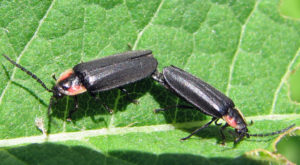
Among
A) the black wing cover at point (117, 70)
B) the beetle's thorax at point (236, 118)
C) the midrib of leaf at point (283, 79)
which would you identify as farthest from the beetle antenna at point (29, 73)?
the midrib of leaf at point (283, 79)

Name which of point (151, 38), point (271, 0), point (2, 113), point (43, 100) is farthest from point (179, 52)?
point (2, 113)

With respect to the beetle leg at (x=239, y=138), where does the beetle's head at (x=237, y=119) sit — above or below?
above

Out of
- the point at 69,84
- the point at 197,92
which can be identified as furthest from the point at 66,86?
the point at 197,92

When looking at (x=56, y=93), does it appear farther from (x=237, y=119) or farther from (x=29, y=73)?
(x=237, y=119)

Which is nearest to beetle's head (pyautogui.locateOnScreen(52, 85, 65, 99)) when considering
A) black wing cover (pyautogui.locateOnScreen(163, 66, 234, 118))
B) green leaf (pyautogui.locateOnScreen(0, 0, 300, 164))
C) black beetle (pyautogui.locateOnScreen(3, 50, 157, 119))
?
black beetle (pyautogui.locateOnScreen(3, 50, 157, 119))

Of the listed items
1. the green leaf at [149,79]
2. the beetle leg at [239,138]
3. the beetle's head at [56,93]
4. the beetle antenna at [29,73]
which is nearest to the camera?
the green leaf at [149,79]

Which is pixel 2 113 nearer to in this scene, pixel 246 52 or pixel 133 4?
pixel 133 4

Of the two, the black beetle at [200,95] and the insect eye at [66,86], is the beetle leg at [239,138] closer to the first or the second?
the black beetle at [200,95]

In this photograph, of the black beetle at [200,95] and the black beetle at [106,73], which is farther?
the black beetle at [200,95]

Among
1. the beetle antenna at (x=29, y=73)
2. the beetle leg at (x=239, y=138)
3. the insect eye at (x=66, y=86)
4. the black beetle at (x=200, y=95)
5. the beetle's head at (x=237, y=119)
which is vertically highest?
the beetle antenna at (x=29, y=73)
